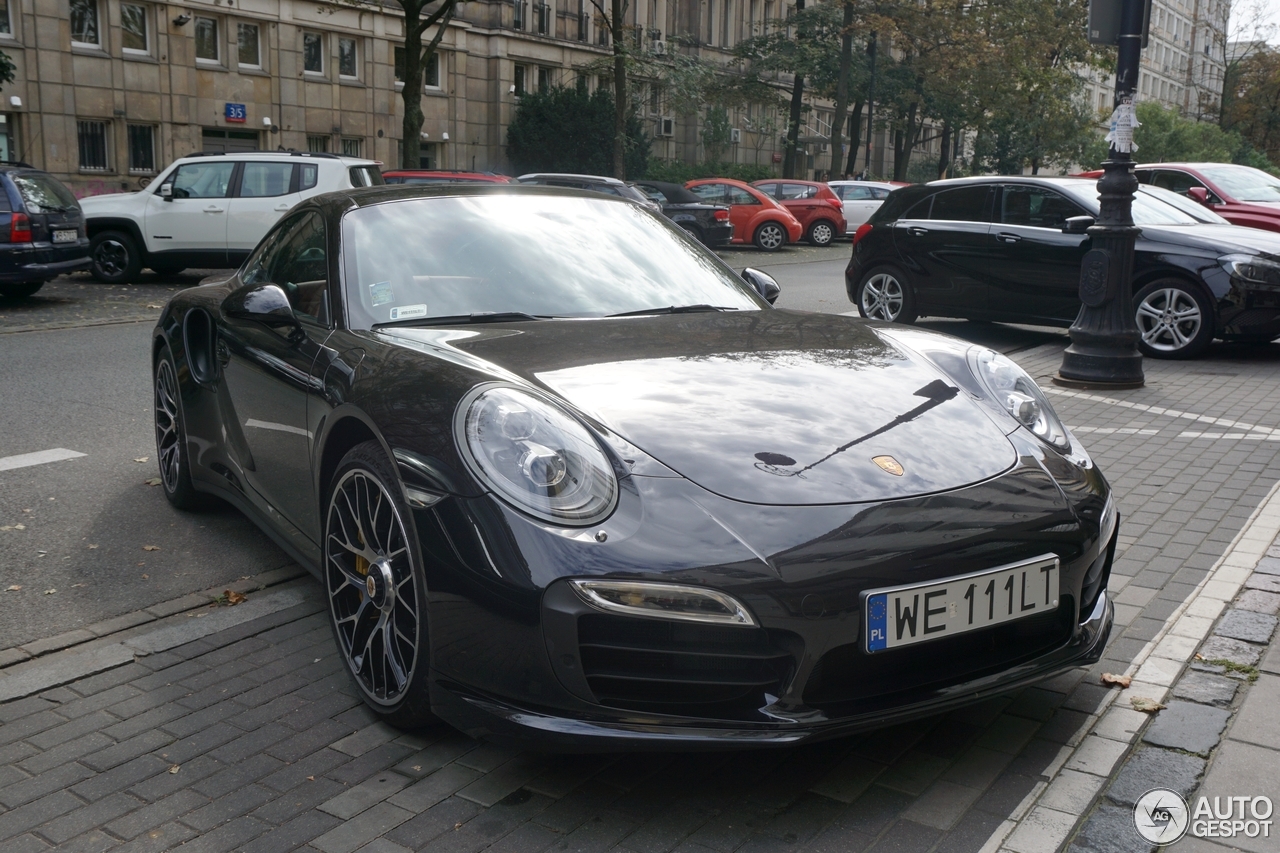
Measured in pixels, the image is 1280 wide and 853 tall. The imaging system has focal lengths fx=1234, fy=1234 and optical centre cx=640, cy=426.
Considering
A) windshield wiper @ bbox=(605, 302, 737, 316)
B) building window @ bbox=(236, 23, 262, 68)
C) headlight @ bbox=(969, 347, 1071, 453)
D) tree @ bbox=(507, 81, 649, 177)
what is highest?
building window @ bbox=(236, 23, 262, 68)

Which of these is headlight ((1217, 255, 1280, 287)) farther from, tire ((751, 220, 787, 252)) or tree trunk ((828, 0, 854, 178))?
tree trunk ((828, 0, 854, 178))

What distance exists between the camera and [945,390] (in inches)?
→ 135

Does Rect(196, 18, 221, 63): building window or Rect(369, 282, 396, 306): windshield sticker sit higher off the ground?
Rect(196, 18, 221, 63): building window

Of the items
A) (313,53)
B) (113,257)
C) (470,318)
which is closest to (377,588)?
(470,318)

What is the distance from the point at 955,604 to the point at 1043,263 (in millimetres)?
8639

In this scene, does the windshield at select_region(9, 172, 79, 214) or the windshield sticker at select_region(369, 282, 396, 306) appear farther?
the windshield at select_region(9, 172, 79, 214)

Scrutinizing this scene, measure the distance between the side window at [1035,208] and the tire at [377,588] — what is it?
8759mm

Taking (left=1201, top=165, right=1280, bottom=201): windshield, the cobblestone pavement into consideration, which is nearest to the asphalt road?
the cobblestone pavement

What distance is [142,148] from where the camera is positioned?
33.3 m

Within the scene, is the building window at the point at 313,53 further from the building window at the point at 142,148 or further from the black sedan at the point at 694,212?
the black sedan at the point at 694,212

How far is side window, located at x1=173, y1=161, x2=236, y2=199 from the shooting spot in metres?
16.5

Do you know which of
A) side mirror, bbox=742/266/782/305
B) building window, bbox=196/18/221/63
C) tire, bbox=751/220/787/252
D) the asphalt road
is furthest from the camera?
building window, bbox=196/18/221/63

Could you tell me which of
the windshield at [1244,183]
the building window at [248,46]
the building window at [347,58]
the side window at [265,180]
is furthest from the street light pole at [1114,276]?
the building window at [347,58]

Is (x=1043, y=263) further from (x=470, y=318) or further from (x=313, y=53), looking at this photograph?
(x=313, y=53)
